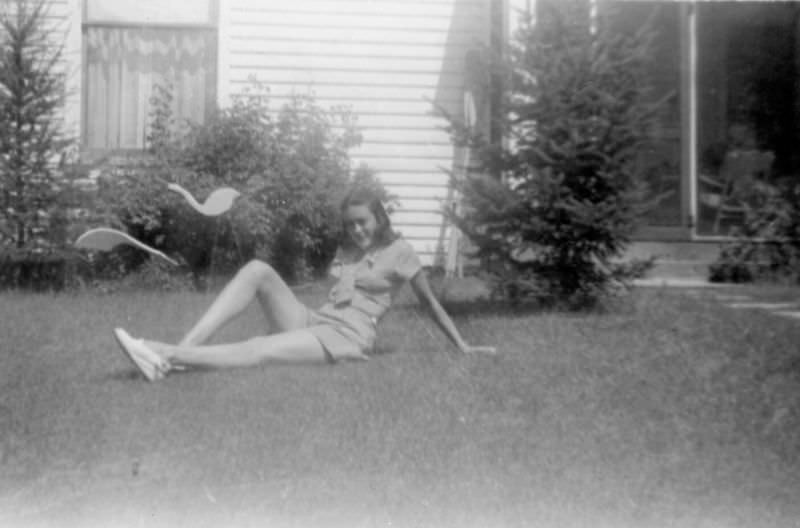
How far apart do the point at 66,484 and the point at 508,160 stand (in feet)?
13.7

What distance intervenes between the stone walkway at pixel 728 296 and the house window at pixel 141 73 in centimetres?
412

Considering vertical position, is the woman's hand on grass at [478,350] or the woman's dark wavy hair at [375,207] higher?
the woman's dark wavy hair at [375,207]

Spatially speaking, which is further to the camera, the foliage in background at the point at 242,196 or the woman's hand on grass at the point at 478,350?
the foliage in background at the point at 242,196

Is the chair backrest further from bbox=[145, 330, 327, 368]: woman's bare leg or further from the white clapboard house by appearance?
bbox=[145, 330, 327, 368]: woman's bare leg

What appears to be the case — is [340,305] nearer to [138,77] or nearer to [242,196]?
[242,196]

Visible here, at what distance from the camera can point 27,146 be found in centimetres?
831

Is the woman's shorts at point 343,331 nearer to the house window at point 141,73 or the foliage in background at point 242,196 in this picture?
the foliage in background at point 242,196

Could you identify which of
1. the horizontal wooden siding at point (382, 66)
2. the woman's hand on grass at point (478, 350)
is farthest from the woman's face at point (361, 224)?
the horizontal wooden siding at point (382, 66)

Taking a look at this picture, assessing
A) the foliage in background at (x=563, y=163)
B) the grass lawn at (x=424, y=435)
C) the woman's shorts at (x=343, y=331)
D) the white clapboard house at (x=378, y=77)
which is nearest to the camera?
the grass lawn at (x=424, y=435)

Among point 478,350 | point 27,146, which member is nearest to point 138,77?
point 27,146

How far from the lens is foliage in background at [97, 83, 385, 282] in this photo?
8.60 meters

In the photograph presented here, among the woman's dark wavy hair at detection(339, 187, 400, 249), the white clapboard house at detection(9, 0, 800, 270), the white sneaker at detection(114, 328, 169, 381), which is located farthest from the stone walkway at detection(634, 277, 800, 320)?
the white sneaker at detection(114, 328, 169, 381)

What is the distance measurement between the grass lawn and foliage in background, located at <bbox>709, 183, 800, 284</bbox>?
2748mm

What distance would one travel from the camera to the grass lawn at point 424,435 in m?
3.23
